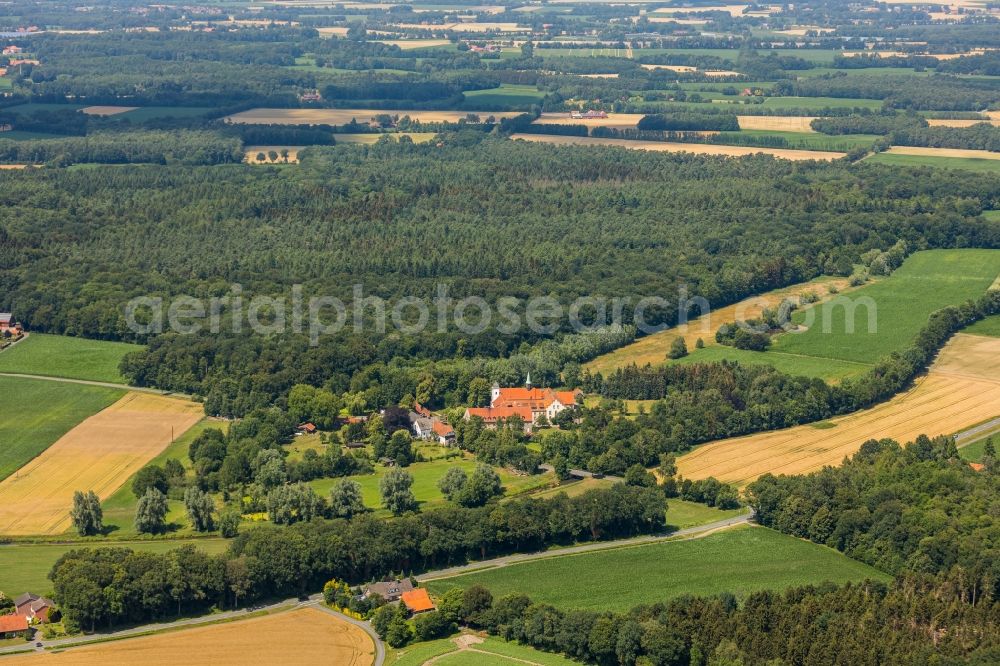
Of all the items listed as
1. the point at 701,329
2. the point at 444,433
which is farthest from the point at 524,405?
the point at 701,329

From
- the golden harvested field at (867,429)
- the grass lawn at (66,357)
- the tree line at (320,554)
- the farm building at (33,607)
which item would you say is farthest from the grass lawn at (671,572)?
the grass lawn at (66,357)

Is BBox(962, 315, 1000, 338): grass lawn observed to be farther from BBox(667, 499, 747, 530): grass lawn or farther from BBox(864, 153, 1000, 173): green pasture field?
BBox(864, 153, 1000, 173): green pasture field

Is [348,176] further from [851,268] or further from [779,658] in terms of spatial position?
[779,658]

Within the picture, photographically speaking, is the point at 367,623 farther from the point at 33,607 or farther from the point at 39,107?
the point at 39,107

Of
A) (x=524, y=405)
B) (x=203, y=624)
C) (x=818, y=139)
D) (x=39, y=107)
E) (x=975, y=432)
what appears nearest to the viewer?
Result: (x=203, y=624)

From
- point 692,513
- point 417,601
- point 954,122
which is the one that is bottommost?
point 692,513

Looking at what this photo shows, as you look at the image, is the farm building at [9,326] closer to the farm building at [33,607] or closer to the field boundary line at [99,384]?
the field boundary line at [99,384]
